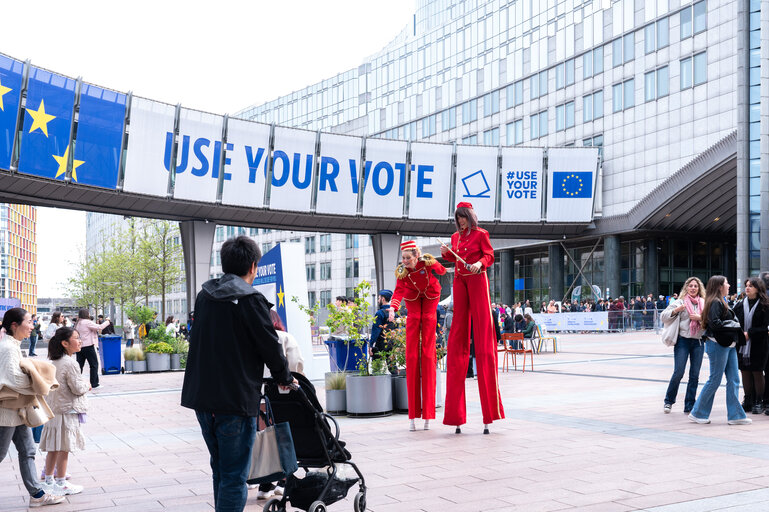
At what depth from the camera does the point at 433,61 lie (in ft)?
236

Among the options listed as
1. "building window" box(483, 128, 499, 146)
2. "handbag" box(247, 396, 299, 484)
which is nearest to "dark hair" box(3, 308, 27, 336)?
"handbag" box(247, 396, 299, 484)

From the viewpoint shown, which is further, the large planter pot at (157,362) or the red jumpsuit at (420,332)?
the large planter pot at (157,362)

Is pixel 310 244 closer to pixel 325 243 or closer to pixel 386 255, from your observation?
pixel 325 243

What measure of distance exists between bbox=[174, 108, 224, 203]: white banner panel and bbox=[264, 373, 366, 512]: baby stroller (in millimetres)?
25051

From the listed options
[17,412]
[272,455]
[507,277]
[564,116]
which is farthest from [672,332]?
[507,277]

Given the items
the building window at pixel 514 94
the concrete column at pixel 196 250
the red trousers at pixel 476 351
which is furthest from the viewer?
the building window at pixel 514 94

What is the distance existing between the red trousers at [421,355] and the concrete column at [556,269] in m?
49.4

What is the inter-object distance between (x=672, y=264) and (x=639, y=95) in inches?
451

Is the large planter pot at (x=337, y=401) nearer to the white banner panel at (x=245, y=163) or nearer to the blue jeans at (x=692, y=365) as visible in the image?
the blue jeans at (x=692, y=365)

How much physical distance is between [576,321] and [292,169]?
54.9 feet

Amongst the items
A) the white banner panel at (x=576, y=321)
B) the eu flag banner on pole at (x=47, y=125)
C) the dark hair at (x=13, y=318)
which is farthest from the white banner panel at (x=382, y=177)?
the dark hair at (x=13, y=318)

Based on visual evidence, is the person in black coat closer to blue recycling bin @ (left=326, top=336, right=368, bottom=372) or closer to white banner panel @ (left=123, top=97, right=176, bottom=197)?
blue recycling bin @ (left=326, top=336, right=368, bottom=372)

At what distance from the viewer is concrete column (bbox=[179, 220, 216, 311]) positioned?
99.1ft

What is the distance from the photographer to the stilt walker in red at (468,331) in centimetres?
862
